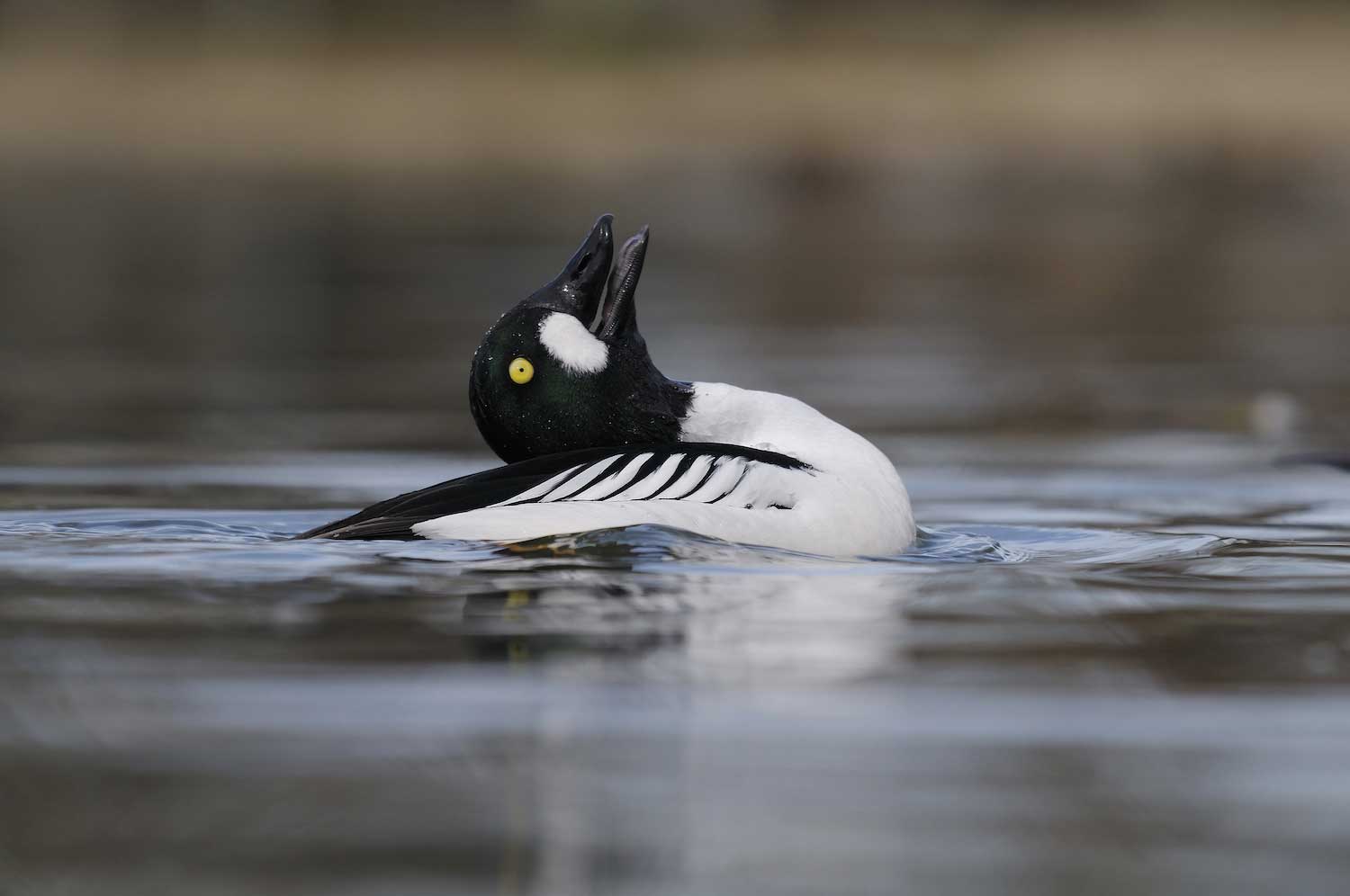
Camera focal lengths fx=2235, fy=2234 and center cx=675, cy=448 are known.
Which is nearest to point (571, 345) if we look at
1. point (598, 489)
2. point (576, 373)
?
point (576, 373)

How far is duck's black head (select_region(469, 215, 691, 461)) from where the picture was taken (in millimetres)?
5816

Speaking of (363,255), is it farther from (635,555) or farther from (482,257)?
(635,555)

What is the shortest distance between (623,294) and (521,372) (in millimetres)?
401

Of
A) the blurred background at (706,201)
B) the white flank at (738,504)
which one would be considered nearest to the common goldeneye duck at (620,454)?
the white flank at (738,504)

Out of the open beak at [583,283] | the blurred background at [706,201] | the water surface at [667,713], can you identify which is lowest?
the water surface at [667,713]

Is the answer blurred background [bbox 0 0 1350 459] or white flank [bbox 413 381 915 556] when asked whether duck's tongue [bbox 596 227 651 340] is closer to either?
white flank [bbox 413 381 915 556]

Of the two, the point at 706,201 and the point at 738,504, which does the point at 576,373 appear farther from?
the point at 706,201

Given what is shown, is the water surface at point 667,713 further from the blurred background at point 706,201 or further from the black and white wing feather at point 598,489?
the blurred background at point 706,201

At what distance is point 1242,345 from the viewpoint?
1340cm

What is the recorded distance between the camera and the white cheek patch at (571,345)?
5828mm

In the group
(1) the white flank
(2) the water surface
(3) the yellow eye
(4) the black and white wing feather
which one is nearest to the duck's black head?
(3) the yellow eye

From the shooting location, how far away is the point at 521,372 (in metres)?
5.79

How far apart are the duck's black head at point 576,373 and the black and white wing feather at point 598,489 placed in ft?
0.99

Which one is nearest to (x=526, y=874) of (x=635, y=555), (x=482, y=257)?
(x=635, y=555)
